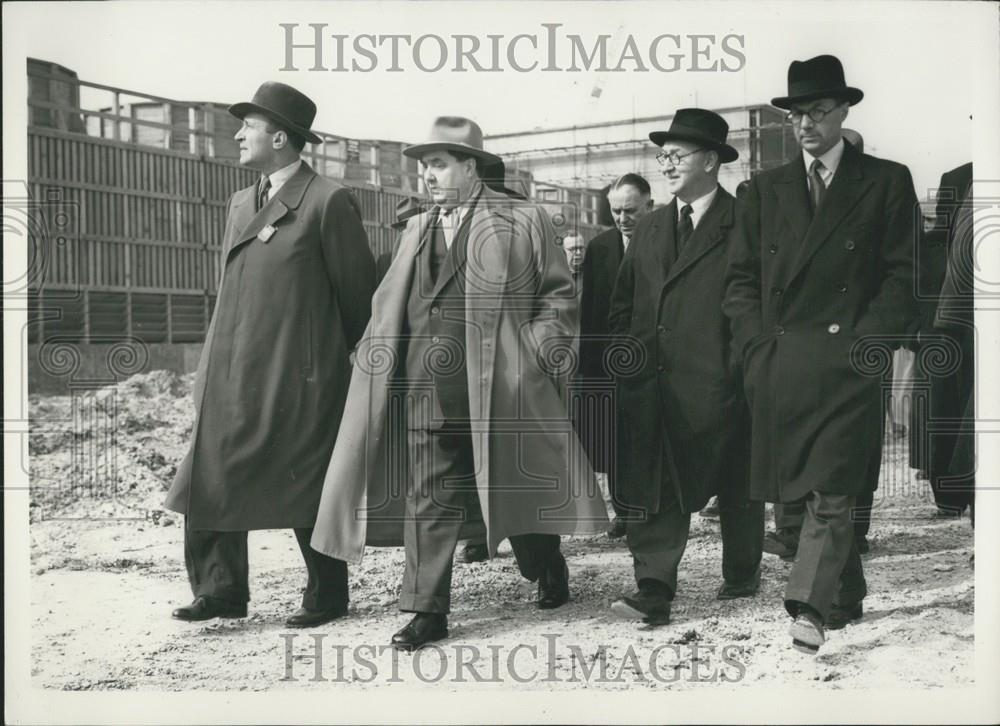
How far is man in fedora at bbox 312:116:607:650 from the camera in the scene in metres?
4.79

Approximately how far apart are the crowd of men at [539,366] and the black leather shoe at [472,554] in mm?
849

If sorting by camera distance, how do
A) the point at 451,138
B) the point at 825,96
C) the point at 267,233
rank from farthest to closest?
the point at 267,233
the point at 451,138
the point at 825,96

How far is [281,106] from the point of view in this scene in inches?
198

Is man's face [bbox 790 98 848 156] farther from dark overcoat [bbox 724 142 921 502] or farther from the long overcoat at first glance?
the long overcoat

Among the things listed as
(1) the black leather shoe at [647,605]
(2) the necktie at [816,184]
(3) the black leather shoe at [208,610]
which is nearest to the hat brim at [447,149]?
(2) the necktie at [816,184]

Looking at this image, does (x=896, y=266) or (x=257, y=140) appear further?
(x=257, y=140)

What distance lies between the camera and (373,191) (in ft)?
25.6

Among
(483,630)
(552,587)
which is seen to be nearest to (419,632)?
(483,630)

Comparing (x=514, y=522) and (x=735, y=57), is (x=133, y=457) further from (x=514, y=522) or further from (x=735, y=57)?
(x=735, y=57)

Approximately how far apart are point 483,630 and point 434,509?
67 centimetres

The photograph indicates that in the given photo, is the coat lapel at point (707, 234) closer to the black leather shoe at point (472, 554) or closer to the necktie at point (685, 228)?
the necktie at point (685, 228)

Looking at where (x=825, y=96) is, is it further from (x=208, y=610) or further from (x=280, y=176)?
(x=208, y=610)

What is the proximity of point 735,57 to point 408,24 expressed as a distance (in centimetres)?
155

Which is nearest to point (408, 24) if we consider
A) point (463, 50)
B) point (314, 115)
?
point (463, 50)
